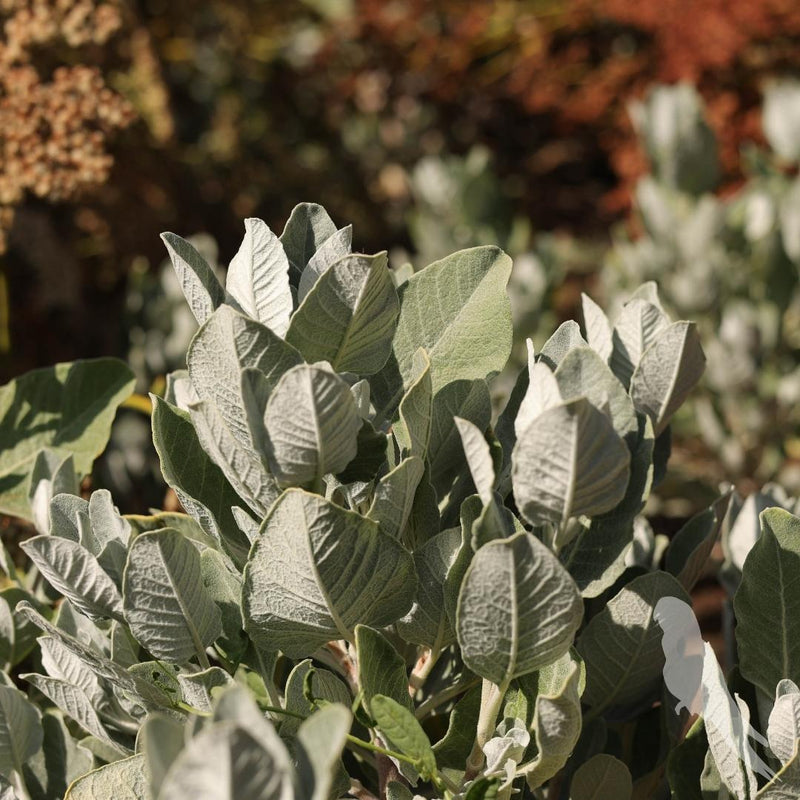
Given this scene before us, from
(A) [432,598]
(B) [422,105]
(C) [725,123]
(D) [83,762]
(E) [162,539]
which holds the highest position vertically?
(E) [162,539]

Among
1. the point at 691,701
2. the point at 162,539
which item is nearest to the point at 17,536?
the point at 162,539

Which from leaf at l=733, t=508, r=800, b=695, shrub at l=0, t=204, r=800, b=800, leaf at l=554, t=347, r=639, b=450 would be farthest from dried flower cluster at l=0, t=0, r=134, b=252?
leaf at l=733, t=508, r=800, b=695

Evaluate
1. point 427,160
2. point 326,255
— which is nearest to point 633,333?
point 326,255

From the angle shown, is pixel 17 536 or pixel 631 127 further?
pixel 631 127

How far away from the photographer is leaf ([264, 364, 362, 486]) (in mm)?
569

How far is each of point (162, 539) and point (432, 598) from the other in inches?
7.2

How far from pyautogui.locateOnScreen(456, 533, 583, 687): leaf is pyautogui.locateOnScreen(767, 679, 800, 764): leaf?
14 cm

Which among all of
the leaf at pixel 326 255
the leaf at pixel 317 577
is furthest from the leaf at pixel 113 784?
the leaf at pixel 326 255

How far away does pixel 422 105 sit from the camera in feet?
12.3

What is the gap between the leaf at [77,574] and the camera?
0.64 metres

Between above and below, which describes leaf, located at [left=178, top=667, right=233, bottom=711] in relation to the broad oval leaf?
below

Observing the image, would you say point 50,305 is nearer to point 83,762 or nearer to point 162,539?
point 83,762

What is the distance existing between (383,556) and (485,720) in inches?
5.3

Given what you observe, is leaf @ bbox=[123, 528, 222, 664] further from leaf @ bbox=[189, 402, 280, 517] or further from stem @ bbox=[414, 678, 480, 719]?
stem @ bbox=[414, 678, 480, 719]
